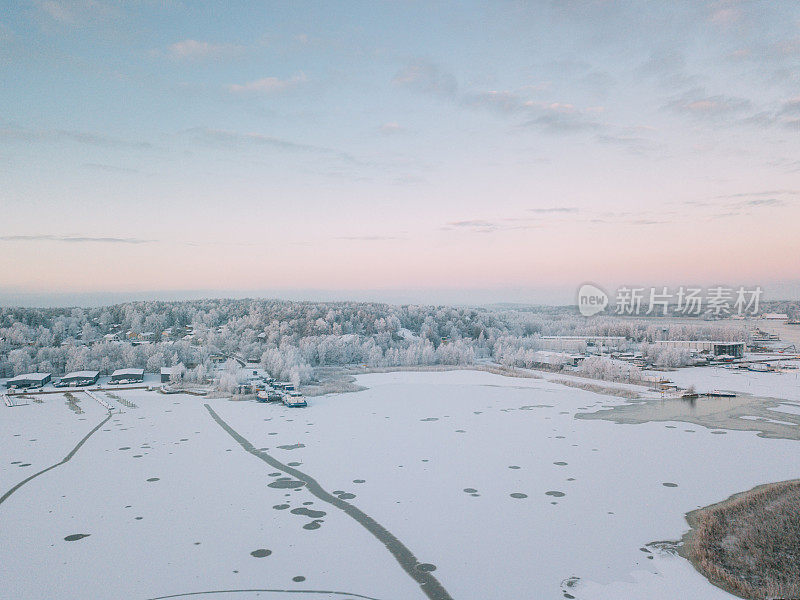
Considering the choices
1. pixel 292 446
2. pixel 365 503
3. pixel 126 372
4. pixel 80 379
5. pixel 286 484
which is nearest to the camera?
pixel 365 503

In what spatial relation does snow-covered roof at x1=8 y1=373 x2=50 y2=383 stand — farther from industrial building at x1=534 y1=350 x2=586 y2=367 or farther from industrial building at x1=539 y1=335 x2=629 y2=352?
industrial building at x1=539 y1=335 x2=629 y2=352

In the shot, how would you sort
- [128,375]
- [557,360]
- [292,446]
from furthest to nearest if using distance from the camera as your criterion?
[557,360] → [128,375] → [292,446]

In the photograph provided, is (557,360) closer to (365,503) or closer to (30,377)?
(365,503)

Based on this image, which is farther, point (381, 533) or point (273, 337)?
point (273, 337)

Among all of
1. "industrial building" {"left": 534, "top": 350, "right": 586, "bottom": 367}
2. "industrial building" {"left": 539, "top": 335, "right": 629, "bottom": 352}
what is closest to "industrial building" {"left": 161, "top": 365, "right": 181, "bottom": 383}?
"industrial building" {"left": 534, "top": 350, "right": 586, "bottom": 367}

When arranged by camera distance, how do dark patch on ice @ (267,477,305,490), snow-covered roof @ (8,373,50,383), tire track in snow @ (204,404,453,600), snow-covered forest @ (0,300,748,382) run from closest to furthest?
tire track in snow @ (204,404,453,600)
dark patch on ice @ (267,477,305,490)
snow-covered roof @ (8,373,50,383)
snow-covered forest @ (0,300,748,382)

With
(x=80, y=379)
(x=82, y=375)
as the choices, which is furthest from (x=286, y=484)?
(x=82, y=375)

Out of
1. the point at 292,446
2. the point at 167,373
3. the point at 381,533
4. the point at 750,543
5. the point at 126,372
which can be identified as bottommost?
the point at 126,372
